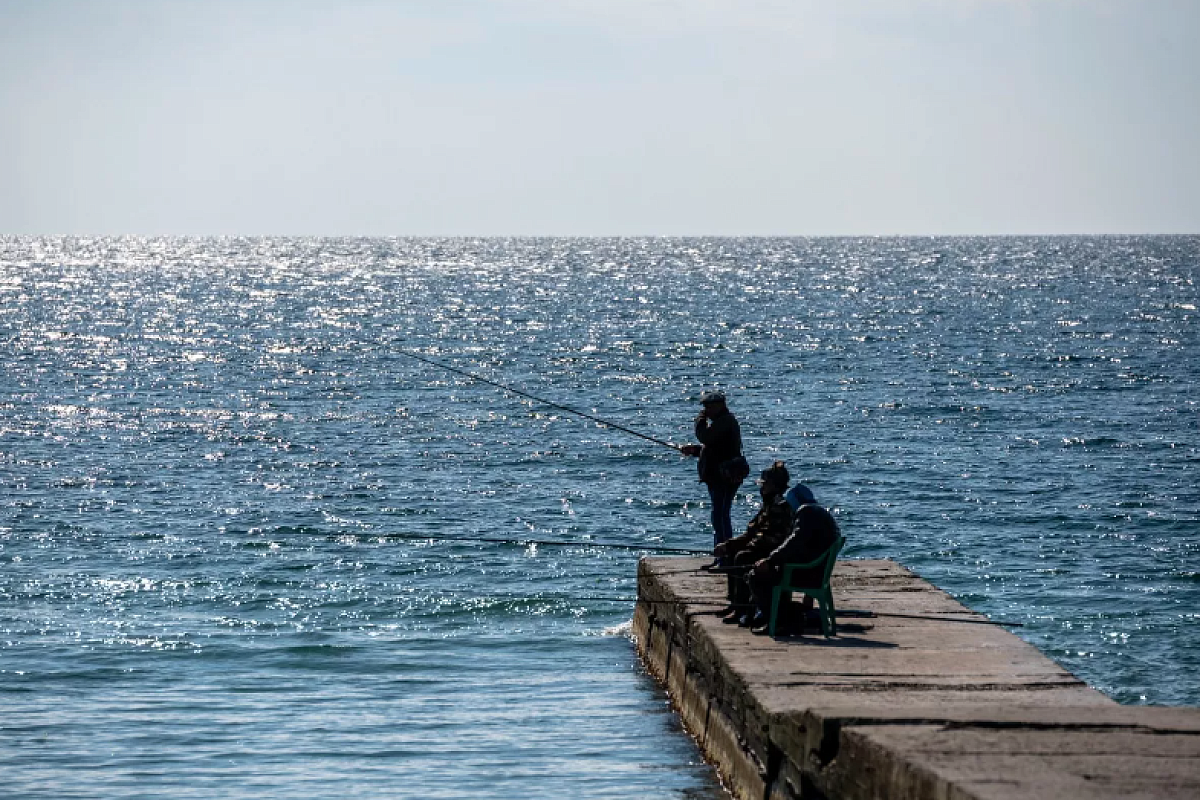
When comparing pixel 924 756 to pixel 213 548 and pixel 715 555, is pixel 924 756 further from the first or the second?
pixel 213 548

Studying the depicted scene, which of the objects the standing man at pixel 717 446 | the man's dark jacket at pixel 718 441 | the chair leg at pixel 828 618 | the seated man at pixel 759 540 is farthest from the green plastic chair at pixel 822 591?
the man's dark jacket at pixel 718 441

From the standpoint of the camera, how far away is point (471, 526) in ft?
81.5

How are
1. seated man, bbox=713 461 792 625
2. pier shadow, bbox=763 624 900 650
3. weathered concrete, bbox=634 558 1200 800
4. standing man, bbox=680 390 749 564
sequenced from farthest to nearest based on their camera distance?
standing man, bbox=680 390 749 564 < seated man, bbox=713 461 792 625 < pier shadow, bbox=763 624 900 650 < weathered concrete, bbox=634 558 1200 800

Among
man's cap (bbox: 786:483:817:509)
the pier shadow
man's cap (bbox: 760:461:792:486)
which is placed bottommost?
the pier shadow

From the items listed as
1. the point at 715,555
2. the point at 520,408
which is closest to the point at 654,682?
the point at 715,555

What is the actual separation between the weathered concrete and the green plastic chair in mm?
159

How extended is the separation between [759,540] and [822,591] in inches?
29.6

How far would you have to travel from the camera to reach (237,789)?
11703 mm

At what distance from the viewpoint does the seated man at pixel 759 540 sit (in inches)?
492

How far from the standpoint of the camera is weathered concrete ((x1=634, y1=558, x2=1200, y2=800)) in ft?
25.5

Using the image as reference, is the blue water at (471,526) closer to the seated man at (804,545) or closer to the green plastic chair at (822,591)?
the green plastic chair at (822,591)

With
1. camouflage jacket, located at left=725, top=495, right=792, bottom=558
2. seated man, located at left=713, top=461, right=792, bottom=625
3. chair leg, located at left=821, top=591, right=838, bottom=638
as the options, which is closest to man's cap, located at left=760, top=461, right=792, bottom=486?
seated man, located at left=713, top=461, right=792, bottom=625

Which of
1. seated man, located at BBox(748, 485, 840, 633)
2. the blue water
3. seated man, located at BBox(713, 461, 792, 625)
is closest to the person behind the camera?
seated man, located at BBox(748, 485, 840, 633)

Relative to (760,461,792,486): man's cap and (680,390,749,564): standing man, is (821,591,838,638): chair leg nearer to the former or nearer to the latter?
(760,461,792,486): man's cap
